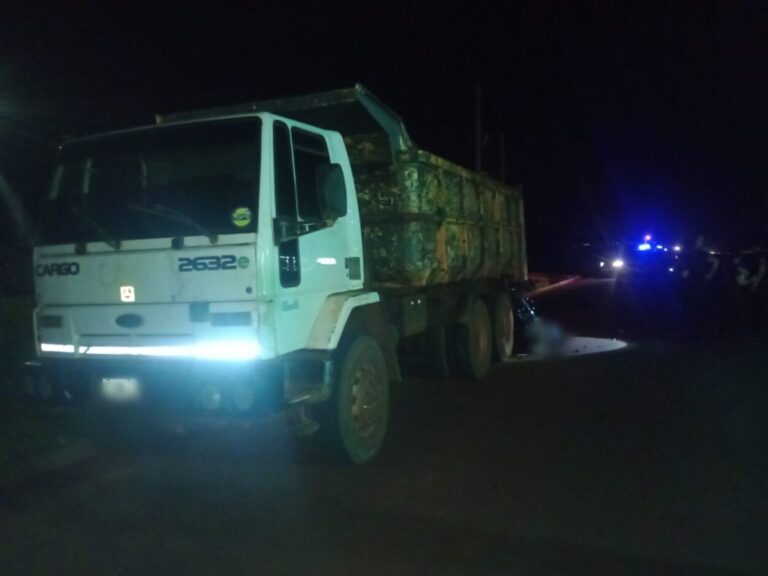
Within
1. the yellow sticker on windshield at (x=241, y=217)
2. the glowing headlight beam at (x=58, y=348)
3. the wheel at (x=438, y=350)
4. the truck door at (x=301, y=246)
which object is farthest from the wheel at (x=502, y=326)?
the glowing headlight beam at (x=58, y=348)

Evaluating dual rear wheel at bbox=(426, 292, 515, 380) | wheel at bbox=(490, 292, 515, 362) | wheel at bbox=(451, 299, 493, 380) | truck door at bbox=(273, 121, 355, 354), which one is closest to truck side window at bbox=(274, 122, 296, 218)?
truck door at bbox=(273, 121, 355, 354)

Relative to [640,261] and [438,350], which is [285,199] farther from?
[640,261]

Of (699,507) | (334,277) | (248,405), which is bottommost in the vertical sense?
(699,507)

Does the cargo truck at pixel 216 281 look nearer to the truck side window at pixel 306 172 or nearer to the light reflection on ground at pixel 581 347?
the truck side window at pixel 306 172

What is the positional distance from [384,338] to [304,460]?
1.24m

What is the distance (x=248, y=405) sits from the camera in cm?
569

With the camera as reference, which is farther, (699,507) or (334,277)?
(334,277)

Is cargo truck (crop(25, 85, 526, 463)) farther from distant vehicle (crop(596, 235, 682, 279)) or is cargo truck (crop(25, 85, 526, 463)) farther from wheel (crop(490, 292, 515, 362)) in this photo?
distant vehicle (crop(596, 235, 682, 279))

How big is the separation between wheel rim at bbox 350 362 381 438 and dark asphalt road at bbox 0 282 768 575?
12.7 inches

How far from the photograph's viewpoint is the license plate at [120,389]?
6.09 m

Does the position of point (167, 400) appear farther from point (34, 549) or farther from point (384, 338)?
point (384, 338)

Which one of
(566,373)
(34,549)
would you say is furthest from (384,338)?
(566,373)

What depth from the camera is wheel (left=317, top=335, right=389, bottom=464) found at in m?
6.44

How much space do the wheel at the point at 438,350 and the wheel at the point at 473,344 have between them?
0.11 metres
